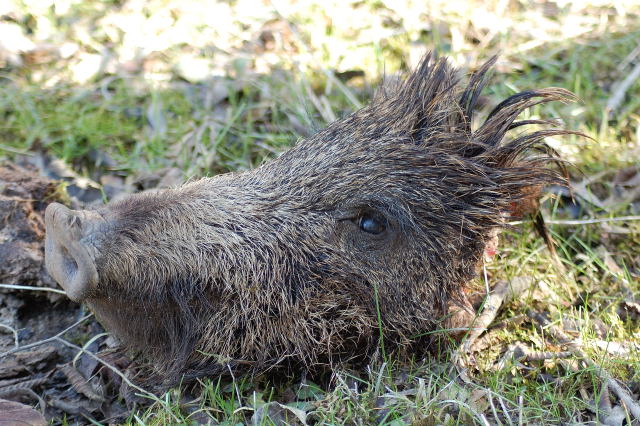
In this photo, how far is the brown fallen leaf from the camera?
3.10 metres

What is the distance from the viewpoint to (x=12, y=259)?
13.1 ft

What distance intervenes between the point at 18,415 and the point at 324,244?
1.53 meters

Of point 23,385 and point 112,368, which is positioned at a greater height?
point 112,368

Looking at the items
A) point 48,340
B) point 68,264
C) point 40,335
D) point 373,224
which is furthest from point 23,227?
point 373,224

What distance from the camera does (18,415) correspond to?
3.15 meters

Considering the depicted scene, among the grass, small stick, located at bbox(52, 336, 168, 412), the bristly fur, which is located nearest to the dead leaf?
the grass

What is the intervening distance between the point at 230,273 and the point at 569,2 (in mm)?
4834

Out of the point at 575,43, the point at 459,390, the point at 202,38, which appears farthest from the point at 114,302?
the point at 575,43

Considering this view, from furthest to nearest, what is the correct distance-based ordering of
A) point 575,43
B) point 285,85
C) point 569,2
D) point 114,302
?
point 569,2, point 575,43, point 285,85, point 114,302

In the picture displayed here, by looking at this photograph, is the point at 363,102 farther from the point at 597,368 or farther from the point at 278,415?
the point at 278,415

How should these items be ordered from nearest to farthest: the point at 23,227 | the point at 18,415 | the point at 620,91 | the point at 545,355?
the point at 18,415 → the point at 545,355 → the point at 23,227 → the point at 620,91

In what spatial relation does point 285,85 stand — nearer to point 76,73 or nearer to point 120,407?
point 76,73

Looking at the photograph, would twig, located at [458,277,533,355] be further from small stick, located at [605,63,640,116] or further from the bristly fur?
small stick, located at [605,63,640,116]

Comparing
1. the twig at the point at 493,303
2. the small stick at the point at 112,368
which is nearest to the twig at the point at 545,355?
the twig at the point at 493,303
